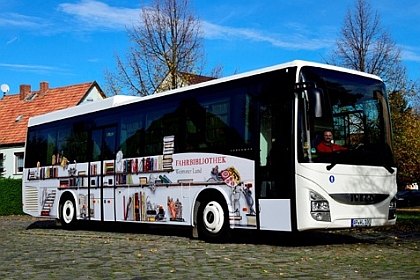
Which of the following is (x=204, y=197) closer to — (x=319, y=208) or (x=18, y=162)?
(x=319, y=208)

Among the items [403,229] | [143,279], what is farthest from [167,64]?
[143,279]

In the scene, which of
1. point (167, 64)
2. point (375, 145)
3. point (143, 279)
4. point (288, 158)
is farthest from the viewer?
point (167, 64)

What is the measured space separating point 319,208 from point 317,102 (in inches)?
74.7

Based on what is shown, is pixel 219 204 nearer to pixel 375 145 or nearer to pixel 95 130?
pixel 375 145

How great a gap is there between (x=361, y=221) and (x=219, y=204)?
312 centimetres

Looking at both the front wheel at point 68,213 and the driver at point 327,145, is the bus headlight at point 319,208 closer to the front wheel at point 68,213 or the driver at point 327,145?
the driver at point 327,145

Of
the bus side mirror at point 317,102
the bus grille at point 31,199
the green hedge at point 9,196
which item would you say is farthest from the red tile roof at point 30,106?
the bus side mirror at point 317,102

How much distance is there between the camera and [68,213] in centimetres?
2028

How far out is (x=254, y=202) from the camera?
13.1m

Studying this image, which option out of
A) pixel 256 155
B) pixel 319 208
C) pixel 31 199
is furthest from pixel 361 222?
pixel 31 199

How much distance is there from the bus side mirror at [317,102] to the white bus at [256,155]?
0.06 ft

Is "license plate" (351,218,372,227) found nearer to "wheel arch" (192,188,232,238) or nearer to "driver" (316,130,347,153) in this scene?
"driver" (316,130,347,153)

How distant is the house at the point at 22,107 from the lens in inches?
1924

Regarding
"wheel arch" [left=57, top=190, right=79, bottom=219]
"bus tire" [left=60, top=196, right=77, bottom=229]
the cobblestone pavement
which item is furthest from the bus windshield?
"bus tire" [left=60, top=196, right=77, bottom=229]
